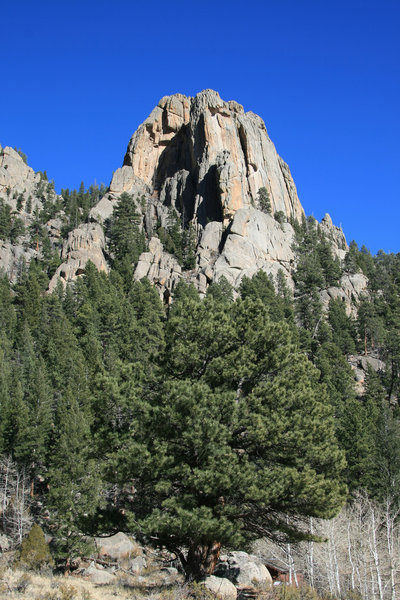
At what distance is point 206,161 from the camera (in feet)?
292

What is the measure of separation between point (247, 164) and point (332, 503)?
274 feet

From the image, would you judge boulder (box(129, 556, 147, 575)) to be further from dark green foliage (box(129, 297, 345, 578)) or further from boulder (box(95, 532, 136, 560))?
dark green foliage (box(129, 297, 345, 578))

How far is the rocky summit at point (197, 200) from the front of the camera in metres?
71.0

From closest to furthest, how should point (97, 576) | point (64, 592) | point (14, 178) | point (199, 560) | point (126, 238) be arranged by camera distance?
point (64, 592) < point (199, 560) < point (97, 576) < point (126, 238) < point (14, 178)

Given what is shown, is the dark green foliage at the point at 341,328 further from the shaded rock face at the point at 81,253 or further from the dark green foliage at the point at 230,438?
the dark green foliage at the point at 230,438

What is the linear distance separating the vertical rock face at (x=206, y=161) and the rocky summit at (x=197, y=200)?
0.21m

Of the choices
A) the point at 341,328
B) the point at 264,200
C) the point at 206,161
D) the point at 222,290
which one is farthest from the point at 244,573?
the point at 206,161

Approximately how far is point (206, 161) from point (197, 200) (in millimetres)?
8267

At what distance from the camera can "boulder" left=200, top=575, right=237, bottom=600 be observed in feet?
36.1

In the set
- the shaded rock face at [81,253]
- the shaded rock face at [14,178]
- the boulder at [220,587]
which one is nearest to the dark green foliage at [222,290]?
the shaded rock face at [81,253]

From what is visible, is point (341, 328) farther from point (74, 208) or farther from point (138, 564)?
point (74, 208)

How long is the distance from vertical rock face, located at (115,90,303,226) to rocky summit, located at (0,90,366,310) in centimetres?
21

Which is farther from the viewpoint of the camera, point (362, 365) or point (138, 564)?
point (362, 365)

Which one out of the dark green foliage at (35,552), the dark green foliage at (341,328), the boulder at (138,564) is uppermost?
the dark green foliage at (341,328)
